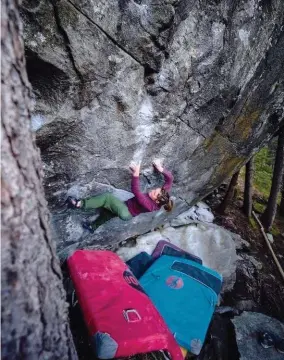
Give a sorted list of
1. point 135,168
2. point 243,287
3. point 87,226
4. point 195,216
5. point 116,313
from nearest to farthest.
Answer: point 116,313, point 135,168, point 87,226, point 243,287, point 195,216

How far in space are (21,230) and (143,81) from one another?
3035 millimetres

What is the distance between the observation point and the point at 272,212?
792 cm

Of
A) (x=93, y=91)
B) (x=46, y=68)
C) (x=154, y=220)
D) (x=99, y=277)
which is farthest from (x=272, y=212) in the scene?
(x=46, y=68)

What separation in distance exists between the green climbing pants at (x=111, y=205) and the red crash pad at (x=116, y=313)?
853 millimetres

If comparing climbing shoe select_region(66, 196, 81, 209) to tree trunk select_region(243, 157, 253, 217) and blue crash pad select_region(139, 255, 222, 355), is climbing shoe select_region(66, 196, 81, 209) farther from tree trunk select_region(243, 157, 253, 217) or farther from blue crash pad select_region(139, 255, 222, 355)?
tree trunk select_region(243, 157, 253, 217)

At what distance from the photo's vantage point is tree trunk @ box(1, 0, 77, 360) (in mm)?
1053

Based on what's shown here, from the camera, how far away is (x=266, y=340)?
13.8ft

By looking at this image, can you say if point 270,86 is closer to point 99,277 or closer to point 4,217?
point 99,277

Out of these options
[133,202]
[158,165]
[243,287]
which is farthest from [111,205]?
[243,287]

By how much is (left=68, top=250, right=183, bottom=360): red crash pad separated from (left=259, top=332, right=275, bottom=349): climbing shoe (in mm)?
2147

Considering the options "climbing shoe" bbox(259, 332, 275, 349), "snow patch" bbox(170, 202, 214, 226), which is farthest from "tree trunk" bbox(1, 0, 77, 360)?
"snow patch" bbox(170, 202, 214, 226)

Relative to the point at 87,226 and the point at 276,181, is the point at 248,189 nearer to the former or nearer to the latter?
the point at 276,181

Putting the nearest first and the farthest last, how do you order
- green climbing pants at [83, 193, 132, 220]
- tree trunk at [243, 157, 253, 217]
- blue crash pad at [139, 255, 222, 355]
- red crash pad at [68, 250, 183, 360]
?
red crash pad at [68, 250, 183, 360]
blue crash pad at [139, 255, 222, 355]
green climbing pants at [83, 193, 132, 220]
tree trunk at [243, 157, 253, 217]

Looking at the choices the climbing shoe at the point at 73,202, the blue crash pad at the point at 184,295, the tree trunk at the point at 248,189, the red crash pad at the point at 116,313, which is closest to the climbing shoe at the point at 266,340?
the blue crash pad at the point at 184,295
